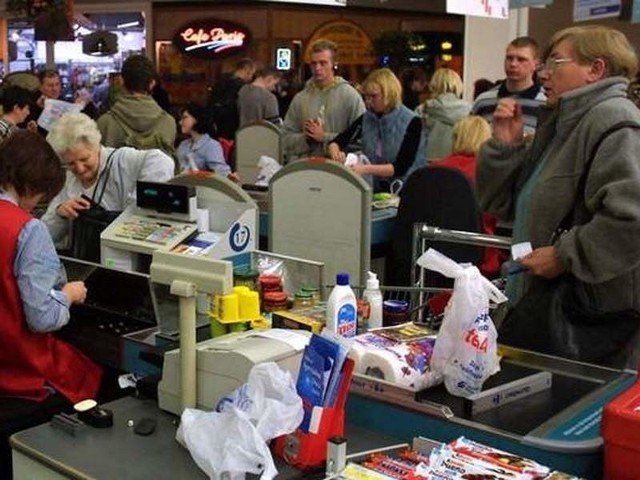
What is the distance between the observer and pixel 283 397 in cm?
174

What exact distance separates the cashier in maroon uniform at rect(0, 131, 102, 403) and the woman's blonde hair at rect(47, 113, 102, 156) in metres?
0.74

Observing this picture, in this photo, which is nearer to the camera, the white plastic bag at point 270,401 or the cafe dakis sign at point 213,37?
the white plastic bag at point 270,401

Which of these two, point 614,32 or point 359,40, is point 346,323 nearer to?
point 614,32

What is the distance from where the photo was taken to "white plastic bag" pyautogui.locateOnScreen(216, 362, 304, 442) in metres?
1.71

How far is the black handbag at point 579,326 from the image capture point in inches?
90.2

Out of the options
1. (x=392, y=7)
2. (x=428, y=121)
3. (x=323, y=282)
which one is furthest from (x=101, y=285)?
(x=392, y=7)

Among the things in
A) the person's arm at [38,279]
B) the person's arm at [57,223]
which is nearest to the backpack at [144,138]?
the person's arm at [57,223]

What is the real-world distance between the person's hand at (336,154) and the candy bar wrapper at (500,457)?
337cm

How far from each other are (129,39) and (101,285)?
11379mm

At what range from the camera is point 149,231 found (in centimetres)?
335

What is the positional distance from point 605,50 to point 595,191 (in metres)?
0.42

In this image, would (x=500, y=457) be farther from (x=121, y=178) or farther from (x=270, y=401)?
(x=121, y=178)

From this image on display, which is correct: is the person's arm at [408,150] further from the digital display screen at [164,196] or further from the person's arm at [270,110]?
the person's arm at [270,110]

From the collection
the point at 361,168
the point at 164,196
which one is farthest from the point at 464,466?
the point at 361,168
